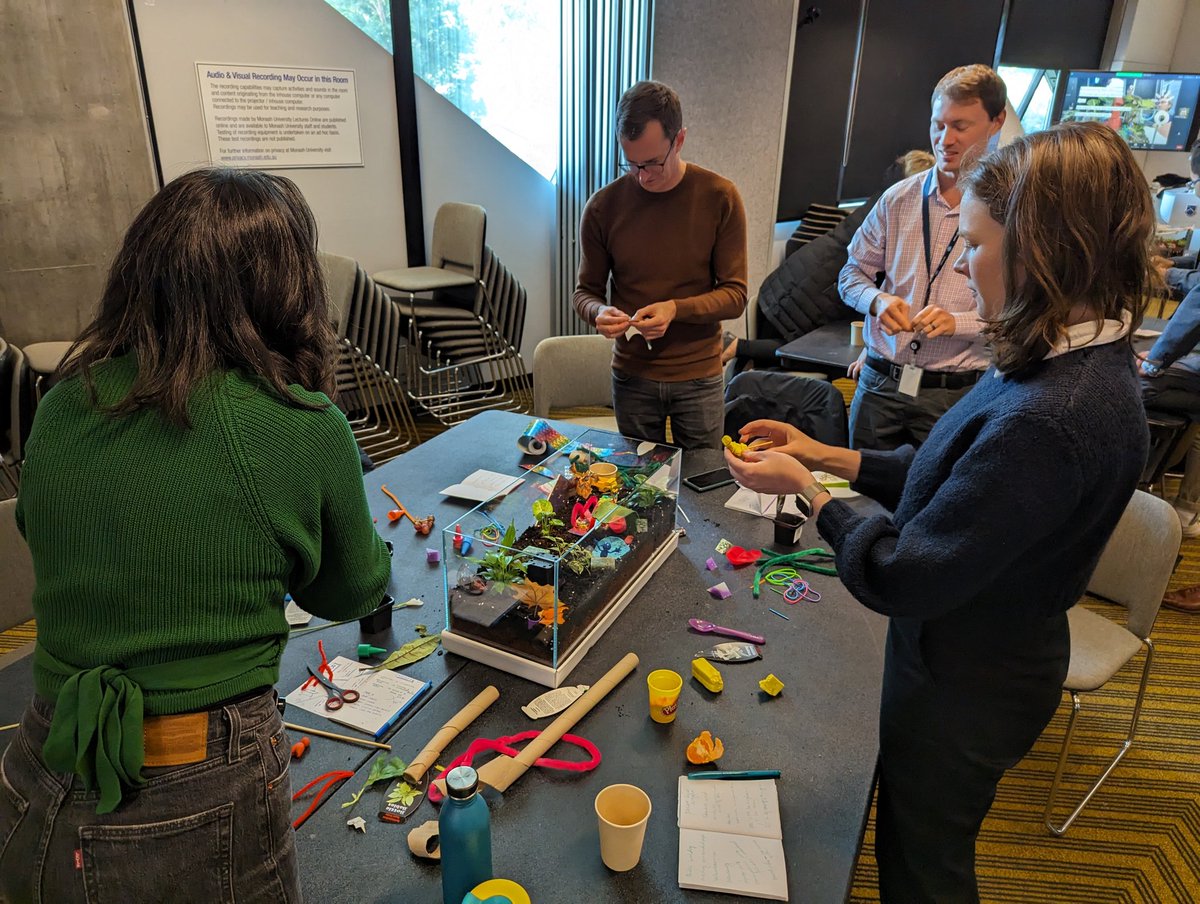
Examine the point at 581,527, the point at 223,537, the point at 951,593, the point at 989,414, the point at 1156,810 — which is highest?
the point at 989,414

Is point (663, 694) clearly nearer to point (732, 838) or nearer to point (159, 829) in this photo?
point (732, 838)

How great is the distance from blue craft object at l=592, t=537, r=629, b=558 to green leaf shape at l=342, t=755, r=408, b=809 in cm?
55

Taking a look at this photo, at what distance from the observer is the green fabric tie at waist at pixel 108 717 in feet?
2.78

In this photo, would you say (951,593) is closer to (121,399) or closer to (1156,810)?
(121,399)

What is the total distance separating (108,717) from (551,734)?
0.65 meters

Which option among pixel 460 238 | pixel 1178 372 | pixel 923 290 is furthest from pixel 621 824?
pixel 460 238

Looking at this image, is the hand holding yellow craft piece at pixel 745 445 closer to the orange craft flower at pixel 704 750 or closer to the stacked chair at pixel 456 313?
the orange craft flower at pixel 704 750

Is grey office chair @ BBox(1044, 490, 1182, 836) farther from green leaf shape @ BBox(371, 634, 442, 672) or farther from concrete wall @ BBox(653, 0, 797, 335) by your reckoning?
concrete wall @ BBox(653, 0, 797, 335)

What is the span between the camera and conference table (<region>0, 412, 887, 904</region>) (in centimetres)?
104

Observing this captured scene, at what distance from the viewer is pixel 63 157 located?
3129mm

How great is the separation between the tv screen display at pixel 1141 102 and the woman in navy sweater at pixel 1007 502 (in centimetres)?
619

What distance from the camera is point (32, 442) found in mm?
931

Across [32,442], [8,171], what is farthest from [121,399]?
[8,171]

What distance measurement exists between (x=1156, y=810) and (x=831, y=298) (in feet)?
11.1
